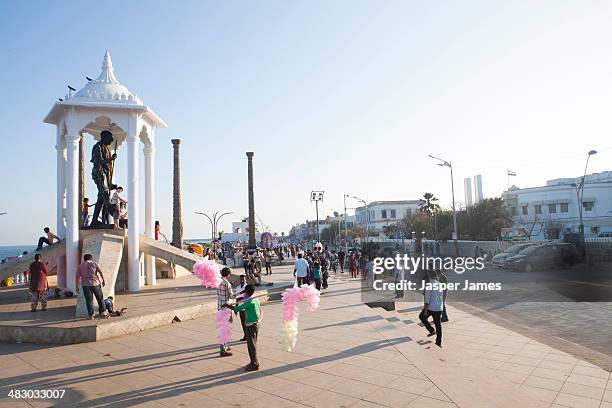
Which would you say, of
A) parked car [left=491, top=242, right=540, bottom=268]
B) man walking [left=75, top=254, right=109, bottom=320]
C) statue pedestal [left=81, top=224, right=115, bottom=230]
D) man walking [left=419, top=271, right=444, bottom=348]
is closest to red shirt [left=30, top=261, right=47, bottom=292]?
man walking [left=75, top=254, right=109, bottom=320]

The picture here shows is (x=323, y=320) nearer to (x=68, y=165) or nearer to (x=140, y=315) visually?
(x=140, y=315)

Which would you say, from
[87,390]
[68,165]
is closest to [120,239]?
[68,165]

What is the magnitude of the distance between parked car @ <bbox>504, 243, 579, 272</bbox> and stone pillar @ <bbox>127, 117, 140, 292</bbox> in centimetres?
2109

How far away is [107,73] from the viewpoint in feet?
49.7

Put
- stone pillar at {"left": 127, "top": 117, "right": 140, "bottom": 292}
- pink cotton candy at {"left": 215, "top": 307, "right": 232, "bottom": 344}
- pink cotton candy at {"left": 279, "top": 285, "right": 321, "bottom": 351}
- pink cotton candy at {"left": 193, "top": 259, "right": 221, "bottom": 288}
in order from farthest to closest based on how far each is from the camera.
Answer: stone pillar at {"left": 127, "top": 117, "right": 140, "bottom": 292} → pink cotton candy at {"left": 193, "top": 259, "right": 221, "bottom": 288} → pink cotton candy at {"left": 215, "top": 307, "right": 232, "bottom": 344} → pink cotton candy at {"left": 279, "top": 285, "right": 321, "bottom": 351}

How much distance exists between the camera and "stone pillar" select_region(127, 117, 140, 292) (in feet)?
46.3

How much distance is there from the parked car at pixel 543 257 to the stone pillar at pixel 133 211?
21.1 meters

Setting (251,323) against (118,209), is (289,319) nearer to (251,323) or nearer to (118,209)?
(251,323)

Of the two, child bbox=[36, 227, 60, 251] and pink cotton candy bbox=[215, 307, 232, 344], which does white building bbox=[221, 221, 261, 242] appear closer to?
child bbox=[36, 227, 60, 251]

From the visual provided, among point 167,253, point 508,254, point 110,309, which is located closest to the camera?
point 110,309

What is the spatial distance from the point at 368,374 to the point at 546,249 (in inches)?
922

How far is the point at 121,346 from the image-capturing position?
8.26 meters

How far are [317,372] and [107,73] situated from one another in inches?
523

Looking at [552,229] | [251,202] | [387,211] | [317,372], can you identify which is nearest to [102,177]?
[317,372]
